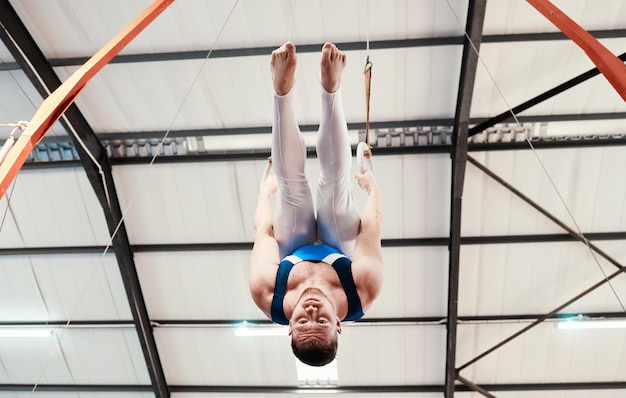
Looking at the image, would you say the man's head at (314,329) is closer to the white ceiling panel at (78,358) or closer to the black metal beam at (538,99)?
the black metal beam at (538,99)

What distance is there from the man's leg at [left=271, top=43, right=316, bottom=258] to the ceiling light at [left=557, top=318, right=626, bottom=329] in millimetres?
5588

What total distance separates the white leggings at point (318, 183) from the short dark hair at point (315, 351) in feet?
3.33

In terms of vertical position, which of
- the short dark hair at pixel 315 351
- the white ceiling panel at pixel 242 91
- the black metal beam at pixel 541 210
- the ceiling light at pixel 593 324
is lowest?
the short dark hair at pixel 315 351

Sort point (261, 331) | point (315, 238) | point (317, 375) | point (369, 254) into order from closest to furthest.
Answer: point (369, 254)
point (315, 238)
point (261, 331)
point (317, 375)

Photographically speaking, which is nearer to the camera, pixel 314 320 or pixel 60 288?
pixel 314 320

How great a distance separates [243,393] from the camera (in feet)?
30.0

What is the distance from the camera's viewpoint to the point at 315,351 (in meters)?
2.83

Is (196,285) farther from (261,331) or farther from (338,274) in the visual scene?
(338,274)

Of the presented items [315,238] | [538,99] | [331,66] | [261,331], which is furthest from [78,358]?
[538,99]

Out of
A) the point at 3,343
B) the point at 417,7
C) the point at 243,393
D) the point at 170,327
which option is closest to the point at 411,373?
the point at 243,393

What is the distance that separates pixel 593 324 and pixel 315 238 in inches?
228

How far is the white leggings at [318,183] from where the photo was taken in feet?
11.1

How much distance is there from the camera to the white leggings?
3381mm

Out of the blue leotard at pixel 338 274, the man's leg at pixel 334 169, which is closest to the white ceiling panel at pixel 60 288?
the man's leg at pixel 334 169
